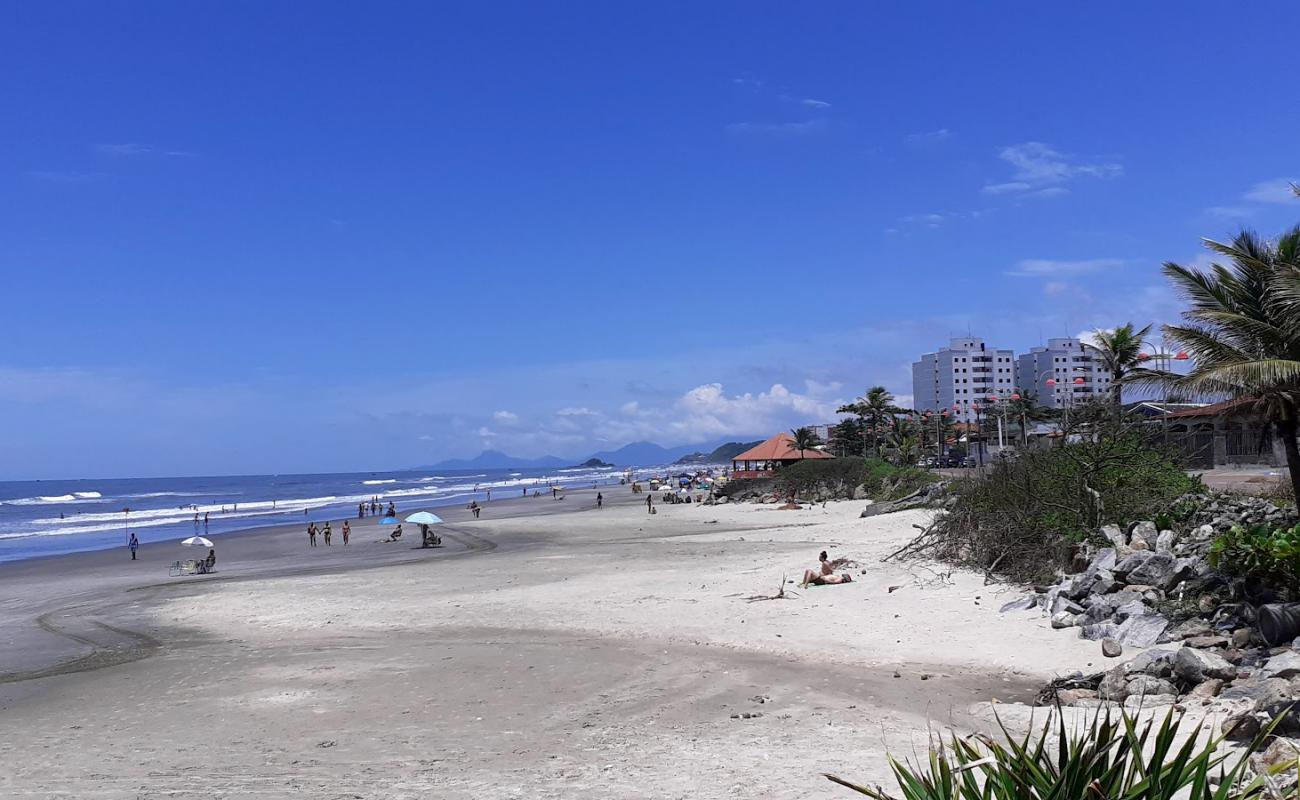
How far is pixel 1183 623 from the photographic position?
1088cm

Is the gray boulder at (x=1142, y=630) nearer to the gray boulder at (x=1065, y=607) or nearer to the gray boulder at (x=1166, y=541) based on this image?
the gray boulder at (x=1065, y=607)

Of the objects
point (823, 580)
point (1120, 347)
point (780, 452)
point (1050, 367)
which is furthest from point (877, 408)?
point (1050, 367)

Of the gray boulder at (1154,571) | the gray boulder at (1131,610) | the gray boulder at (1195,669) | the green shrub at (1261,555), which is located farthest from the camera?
Result: the gray boulder at (1154,571)

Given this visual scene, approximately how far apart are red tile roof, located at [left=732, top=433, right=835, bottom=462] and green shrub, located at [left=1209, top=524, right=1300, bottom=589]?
160 feet

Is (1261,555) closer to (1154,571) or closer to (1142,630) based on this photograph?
(1142,630)

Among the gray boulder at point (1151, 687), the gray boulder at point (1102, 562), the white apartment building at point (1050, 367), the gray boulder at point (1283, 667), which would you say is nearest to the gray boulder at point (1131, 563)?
the gray boulder at point (1102, 562)

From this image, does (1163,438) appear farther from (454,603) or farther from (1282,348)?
(454,603)

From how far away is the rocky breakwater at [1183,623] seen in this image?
8.20 metres

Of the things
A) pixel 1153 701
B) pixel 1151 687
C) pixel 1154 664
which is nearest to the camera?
pixel 1153 701

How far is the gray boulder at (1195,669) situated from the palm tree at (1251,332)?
12.5 feet

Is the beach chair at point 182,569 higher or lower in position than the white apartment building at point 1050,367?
lower

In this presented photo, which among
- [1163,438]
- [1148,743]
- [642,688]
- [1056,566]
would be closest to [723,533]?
[1163,438]

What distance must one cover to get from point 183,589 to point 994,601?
67.4ft

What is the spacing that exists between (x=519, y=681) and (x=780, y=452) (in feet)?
169
